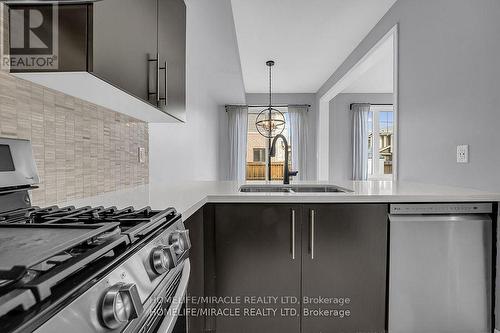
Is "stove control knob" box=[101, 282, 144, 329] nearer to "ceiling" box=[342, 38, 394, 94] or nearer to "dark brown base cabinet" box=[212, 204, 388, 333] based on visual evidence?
"dark brown base cabinet" box=[212, 204, 388, 333]

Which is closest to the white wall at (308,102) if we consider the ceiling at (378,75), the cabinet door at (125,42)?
the ceiling at (378,75)

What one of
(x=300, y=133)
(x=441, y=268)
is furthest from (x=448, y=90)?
(x=300, y=133)

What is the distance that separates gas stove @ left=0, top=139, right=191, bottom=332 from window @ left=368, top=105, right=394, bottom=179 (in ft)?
21.8

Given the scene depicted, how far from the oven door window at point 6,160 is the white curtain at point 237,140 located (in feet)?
20.2

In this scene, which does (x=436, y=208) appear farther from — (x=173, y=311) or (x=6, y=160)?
(x=6, y=160)

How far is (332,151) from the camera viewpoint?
6785 mm

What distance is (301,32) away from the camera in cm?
379

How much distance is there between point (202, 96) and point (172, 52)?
348 cm

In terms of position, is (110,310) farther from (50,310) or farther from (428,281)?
(428,281)

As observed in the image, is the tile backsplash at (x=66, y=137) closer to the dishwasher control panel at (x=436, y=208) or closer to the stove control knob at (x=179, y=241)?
the stove control knob at (x=179, y=241)

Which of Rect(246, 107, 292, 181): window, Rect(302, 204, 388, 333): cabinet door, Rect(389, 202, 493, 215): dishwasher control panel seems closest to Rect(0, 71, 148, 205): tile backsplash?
Rect(302, 204, 388, 333): cabinet door

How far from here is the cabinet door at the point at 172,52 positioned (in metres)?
1.55

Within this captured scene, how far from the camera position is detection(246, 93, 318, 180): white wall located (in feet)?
22.9

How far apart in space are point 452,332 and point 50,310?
6.47 ft
